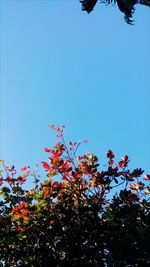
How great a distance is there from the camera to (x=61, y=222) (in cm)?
320

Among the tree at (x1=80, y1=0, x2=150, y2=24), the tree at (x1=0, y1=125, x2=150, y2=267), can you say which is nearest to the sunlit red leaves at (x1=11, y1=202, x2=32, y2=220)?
the tree at (x1=0, y1=125, x2=150, y2=267)

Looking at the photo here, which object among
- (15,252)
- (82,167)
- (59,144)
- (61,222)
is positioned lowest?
(15,252)

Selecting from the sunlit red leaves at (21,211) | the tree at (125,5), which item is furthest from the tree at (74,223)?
the tree at (125,5)

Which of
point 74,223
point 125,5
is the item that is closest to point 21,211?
point 74,223

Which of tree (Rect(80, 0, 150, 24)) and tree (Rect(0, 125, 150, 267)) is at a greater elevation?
tree (Rect(80, 0, 150, 24))

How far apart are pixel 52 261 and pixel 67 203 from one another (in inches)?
36.8

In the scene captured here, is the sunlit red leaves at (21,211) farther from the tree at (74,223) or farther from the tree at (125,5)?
the tree at (125,5)

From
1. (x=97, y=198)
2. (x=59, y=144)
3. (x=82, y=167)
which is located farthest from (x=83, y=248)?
(x=59, y=144)

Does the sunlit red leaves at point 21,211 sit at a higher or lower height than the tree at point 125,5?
lower

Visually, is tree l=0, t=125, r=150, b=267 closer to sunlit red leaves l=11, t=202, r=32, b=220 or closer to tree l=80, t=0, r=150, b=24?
sunlit red leaves l=11, t=202, r=32, b=220

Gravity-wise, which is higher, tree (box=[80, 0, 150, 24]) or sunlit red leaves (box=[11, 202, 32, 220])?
tree (box=[80, 0, 150, 24])

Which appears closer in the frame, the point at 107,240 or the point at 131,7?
the point at 107,240

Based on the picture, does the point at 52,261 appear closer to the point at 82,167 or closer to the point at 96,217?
the point at 96,217

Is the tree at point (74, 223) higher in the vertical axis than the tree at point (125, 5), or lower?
lower
